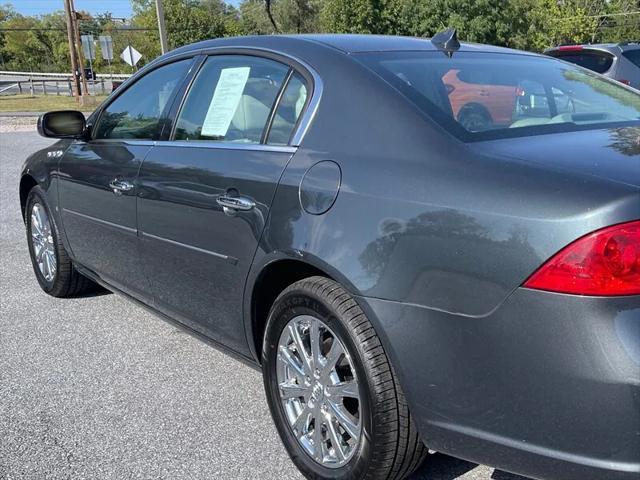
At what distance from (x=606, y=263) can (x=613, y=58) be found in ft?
27.9

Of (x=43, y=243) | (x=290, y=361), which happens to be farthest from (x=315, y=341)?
(x=43, y=243)

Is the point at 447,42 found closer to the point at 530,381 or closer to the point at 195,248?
the point at 195,248

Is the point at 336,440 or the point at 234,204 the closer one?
the point at 336,440

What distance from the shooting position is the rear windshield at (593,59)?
9.34 m

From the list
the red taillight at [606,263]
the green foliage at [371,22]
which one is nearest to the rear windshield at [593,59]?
the red taillight at [606,263]

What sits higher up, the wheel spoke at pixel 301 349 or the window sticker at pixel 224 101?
the window sticker at pixel 224 101

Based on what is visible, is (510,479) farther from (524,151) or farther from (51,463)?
(51,463)

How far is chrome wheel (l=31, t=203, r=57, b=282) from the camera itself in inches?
188

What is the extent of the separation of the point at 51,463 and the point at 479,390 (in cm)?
181

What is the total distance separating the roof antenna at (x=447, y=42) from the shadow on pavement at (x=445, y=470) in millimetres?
1696

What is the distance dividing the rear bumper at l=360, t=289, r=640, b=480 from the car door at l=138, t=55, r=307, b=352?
0.85 metres

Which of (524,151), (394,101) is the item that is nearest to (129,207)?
(394,101)

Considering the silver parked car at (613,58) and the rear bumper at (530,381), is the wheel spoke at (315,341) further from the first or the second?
the silver parked car at (613,58)

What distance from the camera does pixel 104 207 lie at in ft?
12.5
